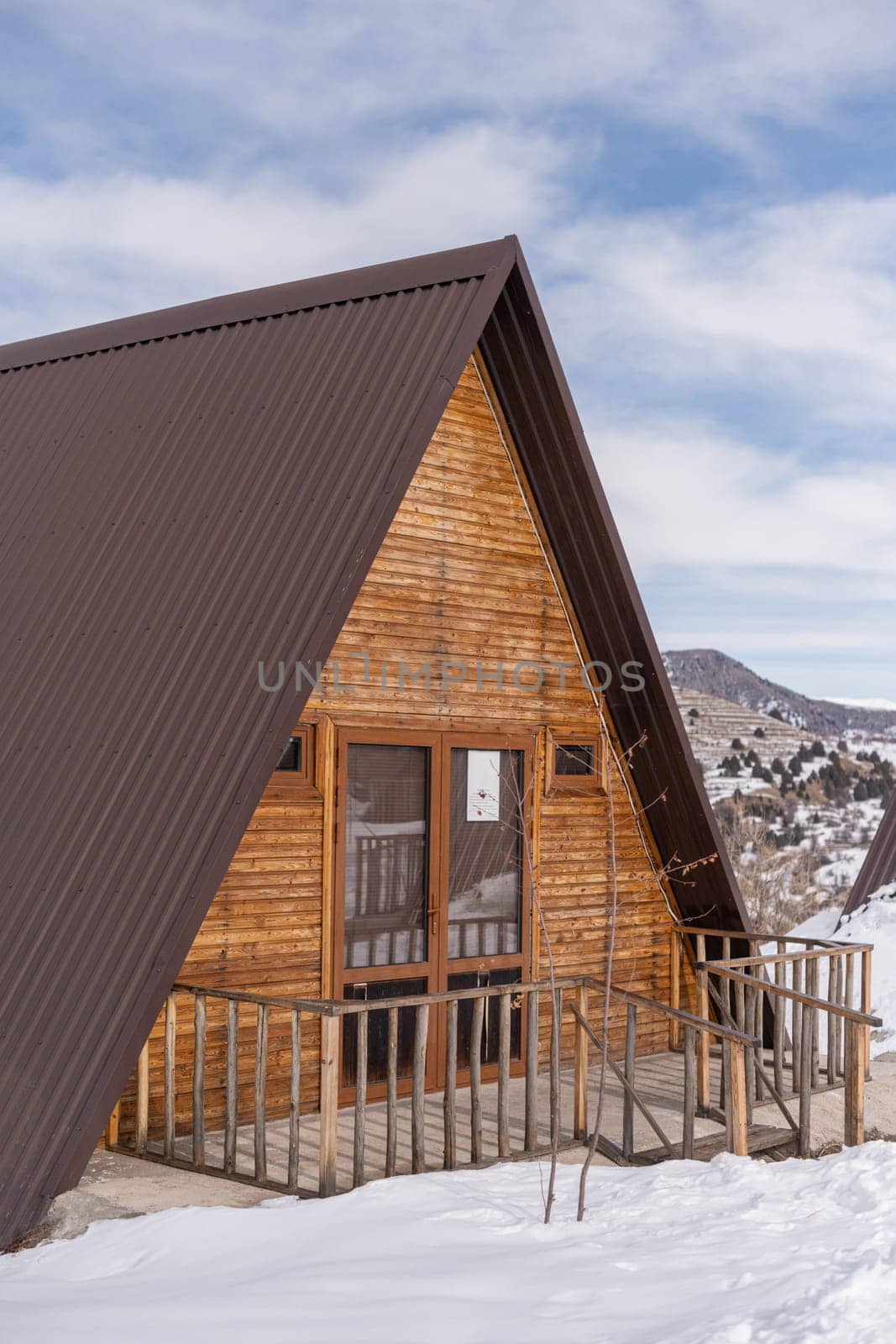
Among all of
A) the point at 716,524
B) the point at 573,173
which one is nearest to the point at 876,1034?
the point at 573,173

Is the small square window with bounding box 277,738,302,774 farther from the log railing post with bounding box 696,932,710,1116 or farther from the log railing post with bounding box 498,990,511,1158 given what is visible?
the log railing post with bounding box 696,932,710,1116

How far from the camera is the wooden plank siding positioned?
8.05m

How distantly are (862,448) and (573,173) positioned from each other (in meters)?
29.4

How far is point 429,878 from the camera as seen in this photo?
8.89 metres

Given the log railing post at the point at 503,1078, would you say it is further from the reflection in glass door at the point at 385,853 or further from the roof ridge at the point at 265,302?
the roof ridge at the point at 265,302

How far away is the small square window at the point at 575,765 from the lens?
380 inches

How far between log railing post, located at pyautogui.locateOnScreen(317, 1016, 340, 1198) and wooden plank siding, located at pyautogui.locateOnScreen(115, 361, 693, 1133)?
1.56m

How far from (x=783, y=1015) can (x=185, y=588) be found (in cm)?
506

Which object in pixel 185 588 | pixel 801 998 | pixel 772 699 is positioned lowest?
pixel 801 998

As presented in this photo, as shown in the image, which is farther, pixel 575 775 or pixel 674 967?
pixel 674 967

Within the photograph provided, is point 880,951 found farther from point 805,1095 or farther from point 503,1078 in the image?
point 503,1078

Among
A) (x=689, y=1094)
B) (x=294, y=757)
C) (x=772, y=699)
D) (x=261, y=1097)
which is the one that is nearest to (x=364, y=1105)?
(x=261, y=1097)

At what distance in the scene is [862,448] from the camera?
63188mm

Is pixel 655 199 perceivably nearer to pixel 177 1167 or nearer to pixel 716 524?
pixel 716 524
